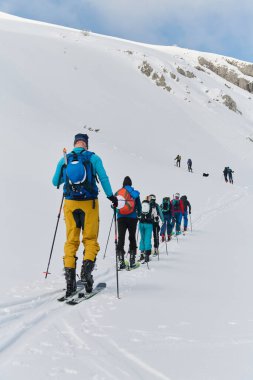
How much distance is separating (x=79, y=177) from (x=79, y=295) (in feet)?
5.28

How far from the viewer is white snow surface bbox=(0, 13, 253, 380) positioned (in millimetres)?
3627

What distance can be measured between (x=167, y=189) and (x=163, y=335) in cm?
1826

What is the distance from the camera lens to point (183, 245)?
1252 cm

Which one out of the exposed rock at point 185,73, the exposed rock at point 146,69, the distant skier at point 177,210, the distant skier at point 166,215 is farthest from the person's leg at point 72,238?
the exposed rock at point 185,73

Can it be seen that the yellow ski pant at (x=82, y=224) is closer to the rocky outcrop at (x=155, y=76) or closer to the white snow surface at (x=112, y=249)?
the white snow surface at (x=112, y=249)

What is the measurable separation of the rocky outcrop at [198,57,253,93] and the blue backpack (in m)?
70.7

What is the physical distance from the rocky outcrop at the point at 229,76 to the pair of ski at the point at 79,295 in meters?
70.9

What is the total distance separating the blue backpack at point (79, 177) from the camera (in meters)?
5.76

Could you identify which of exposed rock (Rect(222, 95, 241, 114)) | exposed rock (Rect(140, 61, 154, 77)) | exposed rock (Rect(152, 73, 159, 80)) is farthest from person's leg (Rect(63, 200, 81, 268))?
exposed rock (Rect(222, 95, 241, 114))

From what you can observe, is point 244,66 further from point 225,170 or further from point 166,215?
point 166,215

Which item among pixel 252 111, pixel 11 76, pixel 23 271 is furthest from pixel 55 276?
pixel 252 111

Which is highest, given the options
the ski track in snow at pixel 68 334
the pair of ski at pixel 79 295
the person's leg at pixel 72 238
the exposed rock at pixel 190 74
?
the exposed rock at pixel 190 74

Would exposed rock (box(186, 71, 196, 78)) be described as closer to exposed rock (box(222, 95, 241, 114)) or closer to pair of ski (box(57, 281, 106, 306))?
exposed rock (box(222, 95, 241, 114))

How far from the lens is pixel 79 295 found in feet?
18.2
